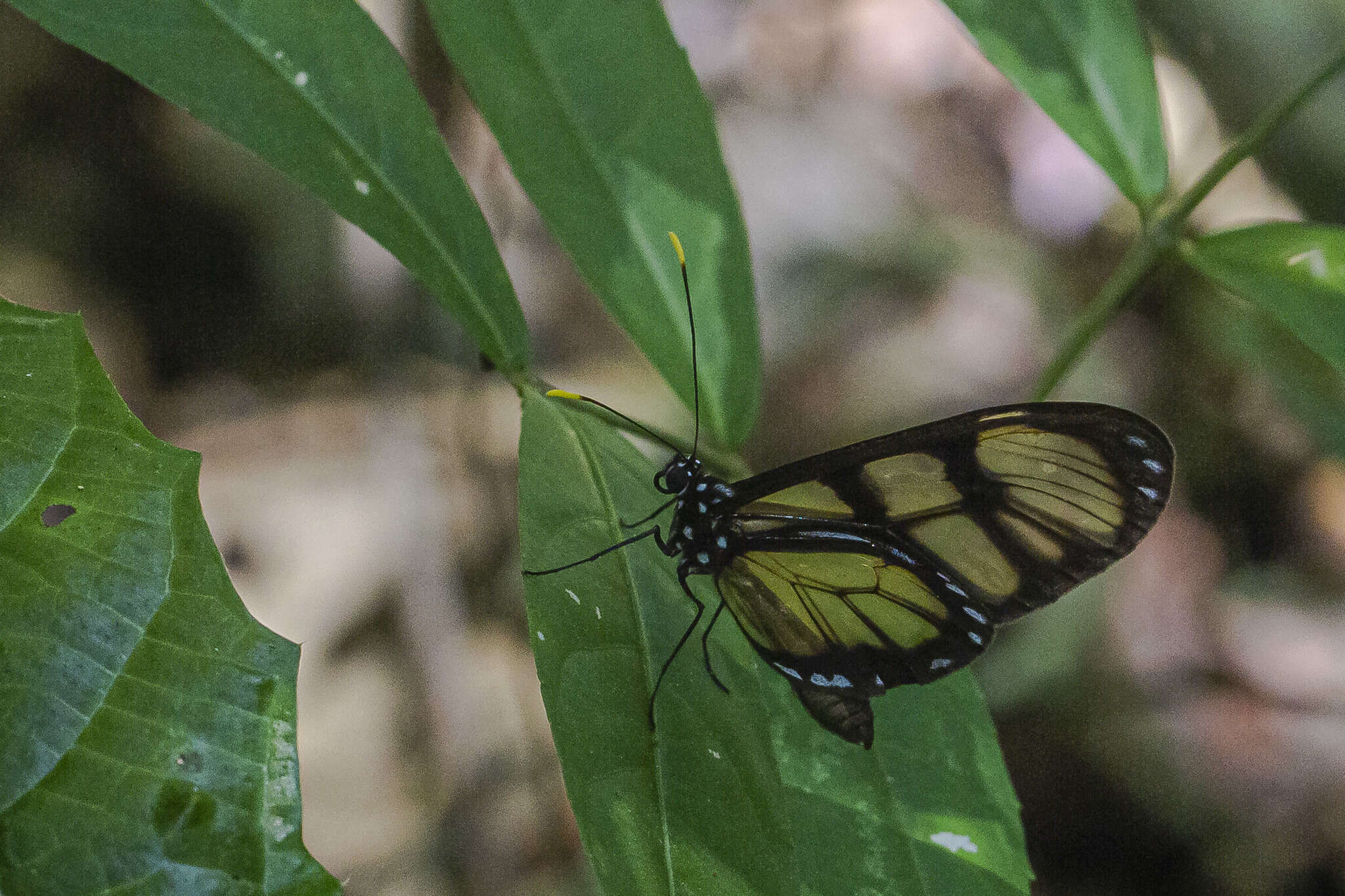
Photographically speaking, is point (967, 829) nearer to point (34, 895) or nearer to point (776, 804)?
point (776, 804)

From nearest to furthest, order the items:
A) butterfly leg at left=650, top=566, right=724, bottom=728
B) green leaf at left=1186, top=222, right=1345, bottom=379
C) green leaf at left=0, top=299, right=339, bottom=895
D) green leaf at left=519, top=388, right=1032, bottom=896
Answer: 1. green leaf at left=0, top=299, right=339, bottom=895
2. green leaf at left=519, top=388, right=1032, bottom=896
3. butterfly leg at left=650, top=566, right=724, bottom=728
4. green leaf at left=1186, top=222, right=1345, bottom=379

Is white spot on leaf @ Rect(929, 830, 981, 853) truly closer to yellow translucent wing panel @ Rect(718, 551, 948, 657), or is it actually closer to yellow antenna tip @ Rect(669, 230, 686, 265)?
yellow translucent wing panel @ Rect(718, 551, 948, 657)

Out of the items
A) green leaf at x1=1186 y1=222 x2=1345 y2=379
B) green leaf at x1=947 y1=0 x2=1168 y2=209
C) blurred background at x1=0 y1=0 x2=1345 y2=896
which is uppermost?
green leaf at x1=947 y1=0 x2=1168 y2=209

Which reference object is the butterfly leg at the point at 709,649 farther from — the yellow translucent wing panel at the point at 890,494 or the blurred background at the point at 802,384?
the blurred background at the point at 802,384

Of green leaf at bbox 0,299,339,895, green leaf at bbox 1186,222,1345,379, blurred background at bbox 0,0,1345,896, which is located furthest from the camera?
Result: blurred background at bbox 0,0,1345,896

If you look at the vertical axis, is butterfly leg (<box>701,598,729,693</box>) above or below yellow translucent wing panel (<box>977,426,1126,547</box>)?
below

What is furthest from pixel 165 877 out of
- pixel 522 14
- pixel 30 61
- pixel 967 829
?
pixel 30 61

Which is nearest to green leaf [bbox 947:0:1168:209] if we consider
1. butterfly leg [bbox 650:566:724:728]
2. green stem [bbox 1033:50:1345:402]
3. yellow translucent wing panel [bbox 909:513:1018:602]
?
→ green stem [bbox 1033:50:1345:402]
